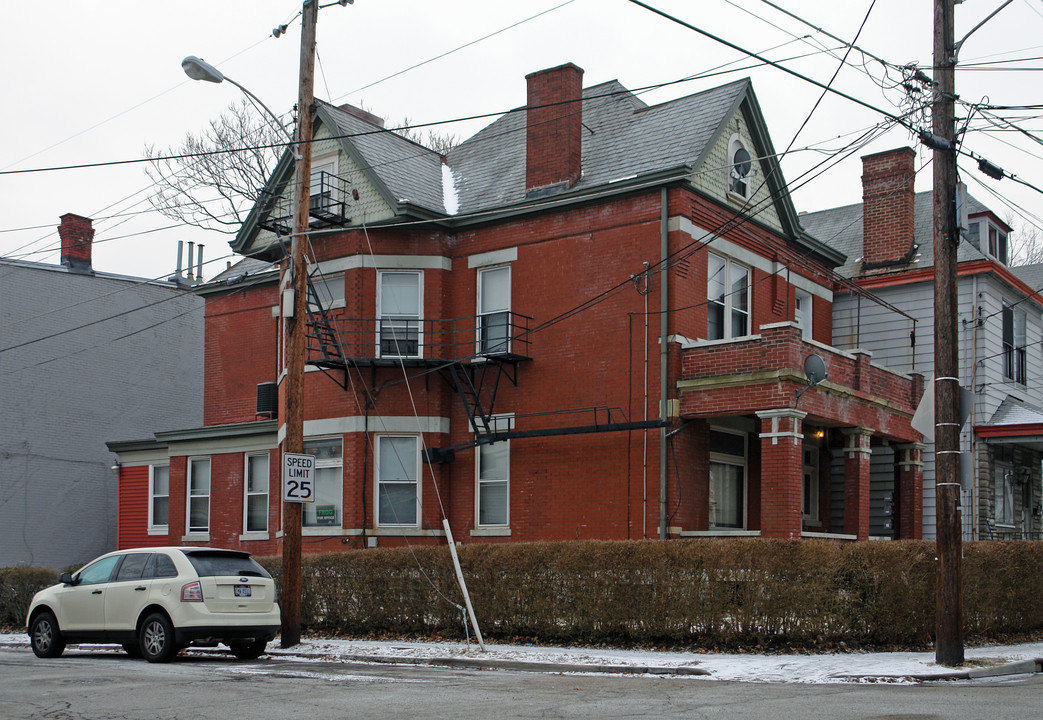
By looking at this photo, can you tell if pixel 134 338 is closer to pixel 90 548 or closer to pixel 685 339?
pixel 90 548

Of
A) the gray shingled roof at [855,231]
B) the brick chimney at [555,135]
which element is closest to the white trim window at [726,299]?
the brick chimney at [555,135]

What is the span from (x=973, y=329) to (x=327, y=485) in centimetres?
1549

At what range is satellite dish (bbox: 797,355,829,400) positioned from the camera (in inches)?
785

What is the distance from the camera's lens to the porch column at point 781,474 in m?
19.7

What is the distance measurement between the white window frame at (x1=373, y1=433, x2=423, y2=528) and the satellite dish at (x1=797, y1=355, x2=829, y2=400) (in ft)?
26.5

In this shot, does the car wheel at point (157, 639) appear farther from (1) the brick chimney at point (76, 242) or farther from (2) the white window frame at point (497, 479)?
(1) the brick chimney at point (76, 242)

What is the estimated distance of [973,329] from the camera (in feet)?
86.7

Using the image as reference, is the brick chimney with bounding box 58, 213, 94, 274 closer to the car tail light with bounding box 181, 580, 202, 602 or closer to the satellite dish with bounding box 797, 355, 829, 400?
the car tail light with bounding box 181, 580, 202, 602

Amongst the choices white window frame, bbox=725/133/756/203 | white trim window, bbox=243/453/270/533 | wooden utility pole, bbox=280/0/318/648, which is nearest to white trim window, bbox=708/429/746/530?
white window frame, bbox=725/133/756/203

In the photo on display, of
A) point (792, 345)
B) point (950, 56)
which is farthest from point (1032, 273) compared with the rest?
point (950, 56)

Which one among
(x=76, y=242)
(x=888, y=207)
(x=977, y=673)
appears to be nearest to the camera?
(x=977, y=673)

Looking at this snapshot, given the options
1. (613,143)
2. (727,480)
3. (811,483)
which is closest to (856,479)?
(727,480)

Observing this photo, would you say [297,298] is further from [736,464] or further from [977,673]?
[977,673]

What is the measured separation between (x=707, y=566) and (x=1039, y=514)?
60.9 ft
